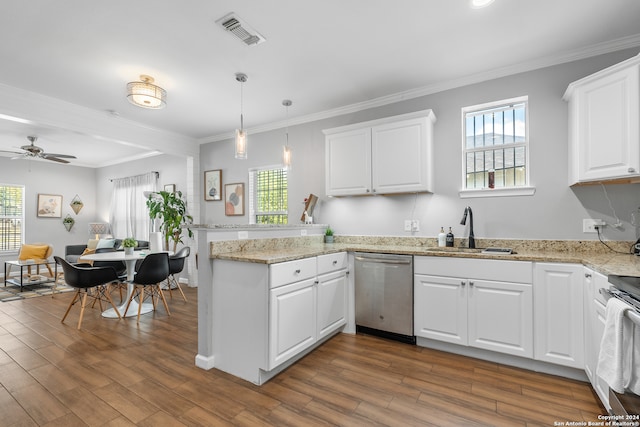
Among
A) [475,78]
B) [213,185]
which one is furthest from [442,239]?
[213,185]

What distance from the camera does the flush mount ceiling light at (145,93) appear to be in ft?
9.76

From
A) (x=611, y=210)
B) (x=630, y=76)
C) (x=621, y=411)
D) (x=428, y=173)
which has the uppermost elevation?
(x=630, y=76)

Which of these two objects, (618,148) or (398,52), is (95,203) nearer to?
(398,52)

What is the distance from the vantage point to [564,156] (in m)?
2.76

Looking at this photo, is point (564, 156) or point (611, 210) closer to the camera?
point (611, 210)

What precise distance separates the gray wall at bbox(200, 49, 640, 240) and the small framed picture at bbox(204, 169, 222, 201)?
58.0 inches

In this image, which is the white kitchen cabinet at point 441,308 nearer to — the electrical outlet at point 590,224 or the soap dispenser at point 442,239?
the soap dispenser at point 442,239

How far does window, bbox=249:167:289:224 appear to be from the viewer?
4609 mm

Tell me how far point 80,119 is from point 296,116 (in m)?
2.82

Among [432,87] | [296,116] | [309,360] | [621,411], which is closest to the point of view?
[621,411]

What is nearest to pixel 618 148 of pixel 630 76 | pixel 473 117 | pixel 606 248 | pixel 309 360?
pixel 630 76

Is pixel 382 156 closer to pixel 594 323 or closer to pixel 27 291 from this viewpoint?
pixel 594 323

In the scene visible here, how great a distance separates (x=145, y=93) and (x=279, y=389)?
9.73ft

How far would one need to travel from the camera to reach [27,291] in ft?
16.4
